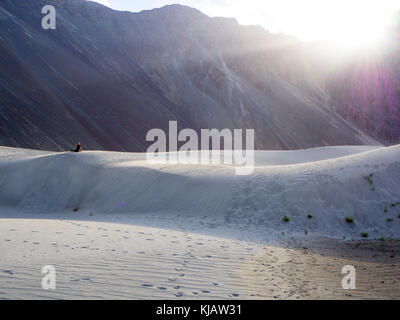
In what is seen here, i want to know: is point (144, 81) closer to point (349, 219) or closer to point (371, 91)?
point (349, 219)

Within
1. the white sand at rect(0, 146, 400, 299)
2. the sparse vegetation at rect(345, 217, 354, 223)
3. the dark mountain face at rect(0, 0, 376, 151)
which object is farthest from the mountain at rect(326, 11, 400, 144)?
the sparse vegetation at rect(345, 217, 354, 223)

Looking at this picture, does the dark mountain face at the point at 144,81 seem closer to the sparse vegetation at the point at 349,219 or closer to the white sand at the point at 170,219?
the white sand at the point at 170,219

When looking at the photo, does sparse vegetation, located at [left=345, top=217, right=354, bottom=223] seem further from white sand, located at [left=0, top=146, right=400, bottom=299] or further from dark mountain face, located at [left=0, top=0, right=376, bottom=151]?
dark mountain face, located at [left=0, top=0, right=376, bottom=151]

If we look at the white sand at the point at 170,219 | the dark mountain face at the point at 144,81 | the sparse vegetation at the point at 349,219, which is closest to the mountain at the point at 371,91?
the dark mountain face at the point at 144,81

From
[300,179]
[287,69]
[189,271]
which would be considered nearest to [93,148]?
[300,179]

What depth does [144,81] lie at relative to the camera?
174ft

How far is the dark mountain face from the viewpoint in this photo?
37.5 m

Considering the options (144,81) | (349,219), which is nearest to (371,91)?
(144,81)

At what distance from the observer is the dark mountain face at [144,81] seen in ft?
123

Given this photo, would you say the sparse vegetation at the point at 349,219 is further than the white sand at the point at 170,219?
Yes

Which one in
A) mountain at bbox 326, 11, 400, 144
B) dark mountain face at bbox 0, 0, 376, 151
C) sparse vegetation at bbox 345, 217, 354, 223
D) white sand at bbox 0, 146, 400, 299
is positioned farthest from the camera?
mountain at bbox 326, 11, 400, 144

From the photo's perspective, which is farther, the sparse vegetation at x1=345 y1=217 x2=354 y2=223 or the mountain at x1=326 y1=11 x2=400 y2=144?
the mountain at x1=326 y1=11 x2=400 y2=144

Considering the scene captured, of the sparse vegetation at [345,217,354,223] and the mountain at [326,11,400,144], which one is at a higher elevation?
the mountain at [326,11,400,144]
